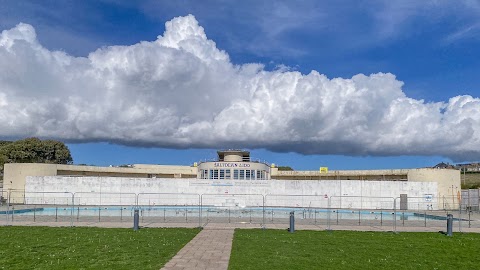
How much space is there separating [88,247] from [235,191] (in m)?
37.6

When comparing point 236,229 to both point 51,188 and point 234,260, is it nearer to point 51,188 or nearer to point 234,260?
point 234,260

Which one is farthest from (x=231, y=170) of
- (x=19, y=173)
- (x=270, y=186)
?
(x=19, y=173)

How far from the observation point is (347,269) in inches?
532

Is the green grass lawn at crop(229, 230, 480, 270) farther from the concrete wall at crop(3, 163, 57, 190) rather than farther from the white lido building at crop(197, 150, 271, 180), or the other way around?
the white lido building at crop(197, 150, 271, 180)

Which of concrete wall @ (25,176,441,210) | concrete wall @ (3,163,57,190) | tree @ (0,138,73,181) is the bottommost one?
concrete wall @ (25,176,441,210)

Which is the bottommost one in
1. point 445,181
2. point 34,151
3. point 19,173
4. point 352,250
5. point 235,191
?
point 235,191

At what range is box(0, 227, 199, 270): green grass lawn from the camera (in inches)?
542

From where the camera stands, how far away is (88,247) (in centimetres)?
1733

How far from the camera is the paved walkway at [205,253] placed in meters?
13.9

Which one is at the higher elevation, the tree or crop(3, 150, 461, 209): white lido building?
the tree

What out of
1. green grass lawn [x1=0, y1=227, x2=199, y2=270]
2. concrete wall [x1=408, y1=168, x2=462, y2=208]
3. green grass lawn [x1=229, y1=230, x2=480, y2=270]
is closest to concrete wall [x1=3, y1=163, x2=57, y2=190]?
green grass lawn [x1=0, y1=227, x2=199, y2=270]

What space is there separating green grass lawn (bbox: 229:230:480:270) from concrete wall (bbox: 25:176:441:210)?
92.9 ft

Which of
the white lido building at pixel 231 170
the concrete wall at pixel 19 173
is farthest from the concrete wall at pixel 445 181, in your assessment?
the concrete wall at pixel 19 173

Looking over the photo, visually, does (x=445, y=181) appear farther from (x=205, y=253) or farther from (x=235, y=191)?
(x=205, y=253)
